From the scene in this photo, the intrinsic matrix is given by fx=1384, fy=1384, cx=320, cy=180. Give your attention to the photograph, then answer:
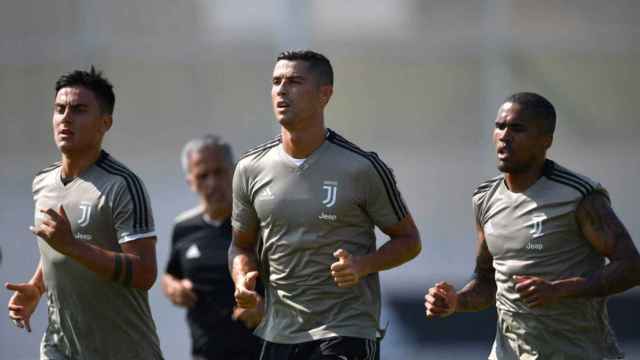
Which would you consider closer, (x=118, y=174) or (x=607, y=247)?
(x=607, y=247)

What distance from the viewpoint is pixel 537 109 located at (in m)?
6.81

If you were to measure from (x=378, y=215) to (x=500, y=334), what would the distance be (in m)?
0.85

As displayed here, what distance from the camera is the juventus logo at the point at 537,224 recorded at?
6.70m

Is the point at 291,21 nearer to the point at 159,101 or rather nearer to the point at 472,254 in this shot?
the point at 159,101

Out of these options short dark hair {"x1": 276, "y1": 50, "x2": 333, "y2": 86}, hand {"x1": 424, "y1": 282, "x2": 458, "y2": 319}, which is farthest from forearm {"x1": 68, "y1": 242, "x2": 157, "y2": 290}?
hand {"x1": 424, "y1": 282, "x2": 458, "y2": 319}

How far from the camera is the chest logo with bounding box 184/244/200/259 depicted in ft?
30.6

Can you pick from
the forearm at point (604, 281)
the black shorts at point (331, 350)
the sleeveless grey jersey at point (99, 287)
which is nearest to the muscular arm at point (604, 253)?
the forearm at point (604, 281)

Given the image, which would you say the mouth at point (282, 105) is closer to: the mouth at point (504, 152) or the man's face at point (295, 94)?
the man's face at point (295, 94)

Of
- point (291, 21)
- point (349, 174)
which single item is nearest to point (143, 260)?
point (349, 174)

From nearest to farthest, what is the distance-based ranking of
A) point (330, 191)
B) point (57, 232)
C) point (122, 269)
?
point (57, 232) → point (122, 269) → point (330, 191)

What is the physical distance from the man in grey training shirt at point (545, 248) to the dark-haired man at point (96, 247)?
1.48m

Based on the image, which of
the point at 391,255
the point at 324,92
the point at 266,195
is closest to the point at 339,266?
the point at 391,255

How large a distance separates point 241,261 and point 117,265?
2.22ft

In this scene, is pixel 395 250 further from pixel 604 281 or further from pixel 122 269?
pixel 122 269
